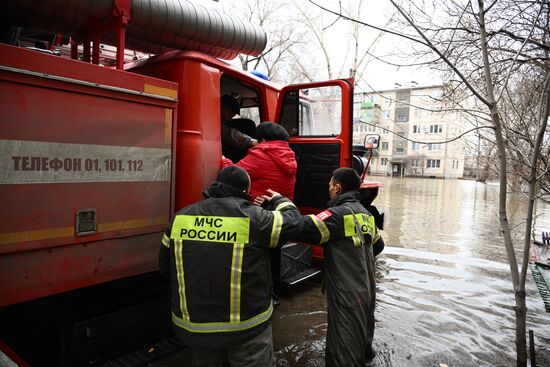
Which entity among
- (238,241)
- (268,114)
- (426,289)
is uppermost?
(268,114)

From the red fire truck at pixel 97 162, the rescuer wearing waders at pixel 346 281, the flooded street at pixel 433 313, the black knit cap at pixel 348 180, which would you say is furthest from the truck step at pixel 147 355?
the black knit cap at pixel 348 180

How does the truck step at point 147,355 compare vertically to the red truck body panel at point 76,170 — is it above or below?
below

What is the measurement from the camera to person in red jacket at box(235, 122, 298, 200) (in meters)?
3.19

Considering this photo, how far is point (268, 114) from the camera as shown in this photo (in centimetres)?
420

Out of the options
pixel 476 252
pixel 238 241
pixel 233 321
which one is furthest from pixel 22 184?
pixel 476 252

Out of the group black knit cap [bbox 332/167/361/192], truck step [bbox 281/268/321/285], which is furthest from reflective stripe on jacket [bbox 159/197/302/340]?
truck step [bbox 281/268/321/285]

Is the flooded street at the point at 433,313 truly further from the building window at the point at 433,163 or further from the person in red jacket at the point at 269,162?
the building window at the point at 433,163

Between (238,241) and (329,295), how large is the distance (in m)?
1.19

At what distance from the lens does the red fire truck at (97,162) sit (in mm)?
1926

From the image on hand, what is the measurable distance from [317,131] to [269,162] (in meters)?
1.26

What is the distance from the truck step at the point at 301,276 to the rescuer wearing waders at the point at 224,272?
1627 mm

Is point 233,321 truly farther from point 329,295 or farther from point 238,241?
point 329,295

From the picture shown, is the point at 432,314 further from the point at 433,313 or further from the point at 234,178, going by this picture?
the point at 234,178

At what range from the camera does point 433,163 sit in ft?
169
